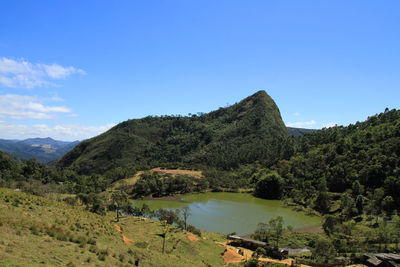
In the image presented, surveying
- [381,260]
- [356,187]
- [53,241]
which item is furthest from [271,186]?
[53,241]

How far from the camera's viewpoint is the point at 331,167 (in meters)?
84.8

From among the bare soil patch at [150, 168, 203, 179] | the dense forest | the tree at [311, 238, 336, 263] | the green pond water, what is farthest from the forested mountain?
the bare soil patch at [150, 168, 203, 179]

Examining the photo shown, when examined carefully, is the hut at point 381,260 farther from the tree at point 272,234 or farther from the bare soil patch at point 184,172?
the bare soil patch at point 184,172

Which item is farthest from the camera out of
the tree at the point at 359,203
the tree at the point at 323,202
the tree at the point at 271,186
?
the tree at the point at 271,186

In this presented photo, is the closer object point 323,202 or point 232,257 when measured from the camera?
point 232,257

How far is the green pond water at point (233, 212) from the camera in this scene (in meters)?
58.4

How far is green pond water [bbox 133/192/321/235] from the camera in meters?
58.4

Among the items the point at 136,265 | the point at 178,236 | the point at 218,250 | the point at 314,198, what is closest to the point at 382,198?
the point at 314,198

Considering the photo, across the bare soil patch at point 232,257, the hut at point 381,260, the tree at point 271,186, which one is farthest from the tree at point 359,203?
the bare soil patch at point 232,257

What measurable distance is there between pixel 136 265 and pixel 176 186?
274 feet

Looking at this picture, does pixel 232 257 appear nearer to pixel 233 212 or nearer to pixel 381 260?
pixel 381 260

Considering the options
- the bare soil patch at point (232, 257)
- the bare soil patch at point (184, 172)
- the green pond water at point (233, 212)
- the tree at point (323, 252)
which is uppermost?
the bare soil patch at point (184, 172)

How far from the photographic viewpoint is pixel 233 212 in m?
70.6

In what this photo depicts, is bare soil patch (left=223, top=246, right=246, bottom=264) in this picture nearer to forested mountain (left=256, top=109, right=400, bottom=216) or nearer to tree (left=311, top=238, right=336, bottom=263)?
tree (left=311, top=238, right=336, bottom=263)
